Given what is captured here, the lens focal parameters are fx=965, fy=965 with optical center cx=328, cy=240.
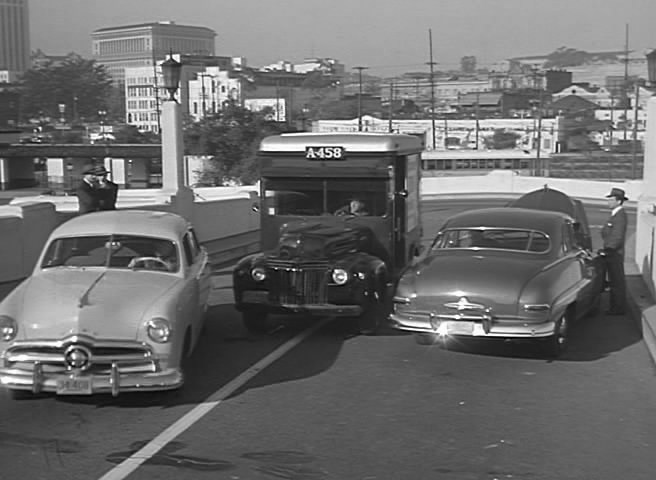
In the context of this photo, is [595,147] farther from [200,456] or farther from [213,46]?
[213,46]

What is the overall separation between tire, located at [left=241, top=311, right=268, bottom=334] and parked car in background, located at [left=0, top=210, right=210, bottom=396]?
170 centimetres

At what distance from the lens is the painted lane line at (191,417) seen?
649cm

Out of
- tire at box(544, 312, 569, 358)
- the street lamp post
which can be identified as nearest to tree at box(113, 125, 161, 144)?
the street lamp post

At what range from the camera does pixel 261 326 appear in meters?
11.2

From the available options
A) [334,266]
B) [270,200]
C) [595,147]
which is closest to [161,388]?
[334,266]

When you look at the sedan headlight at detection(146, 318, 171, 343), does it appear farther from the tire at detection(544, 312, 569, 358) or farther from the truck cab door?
the truck cab door

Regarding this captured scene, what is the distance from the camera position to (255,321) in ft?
36.6

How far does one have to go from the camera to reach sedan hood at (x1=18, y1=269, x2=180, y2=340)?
25.4 feet

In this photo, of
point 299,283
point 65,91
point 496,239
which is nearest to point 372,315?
point 299,283

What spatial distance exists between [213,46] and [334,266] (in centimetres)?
18752

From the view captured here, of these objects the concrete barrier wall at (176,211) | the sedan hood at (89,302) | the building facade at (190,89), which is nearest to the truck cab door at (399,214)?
the concrete barrier wall at (176,211)

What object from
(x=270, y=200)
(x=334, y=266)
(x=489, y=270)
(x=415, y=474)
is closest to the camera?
(x=415, y=474)

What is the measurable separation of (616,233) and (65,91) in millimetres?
57895

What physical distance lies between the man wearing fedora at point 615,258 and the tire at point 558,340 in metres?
2.46
